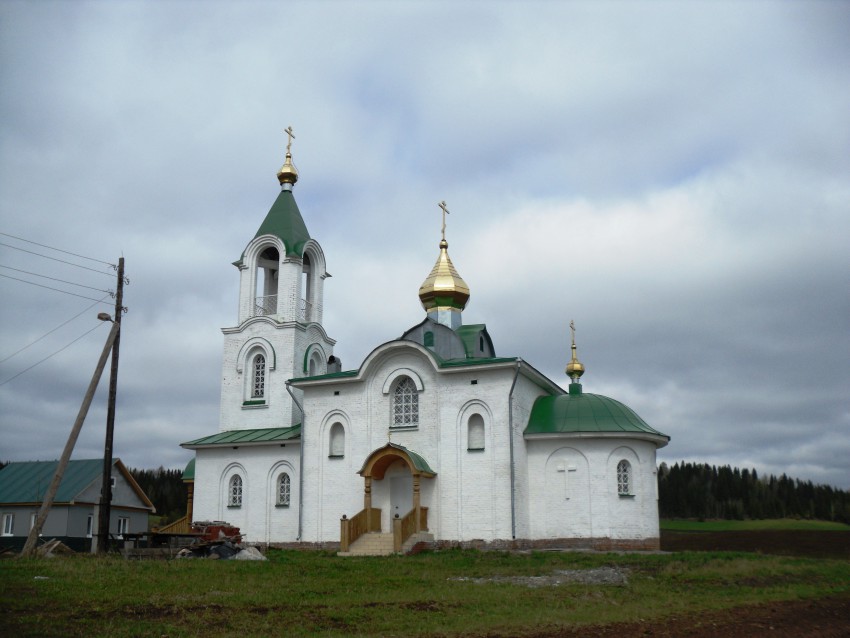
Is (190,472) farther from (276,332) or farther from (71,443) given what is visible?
(71,443)

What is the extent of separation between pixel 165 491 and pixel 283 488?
29.8 metres

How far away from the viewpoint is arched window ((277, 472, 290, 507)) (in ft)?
92.4

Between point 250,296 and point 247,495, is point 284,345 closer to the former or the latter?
point 250,296

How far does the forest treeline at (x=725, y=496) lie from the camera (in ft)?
173

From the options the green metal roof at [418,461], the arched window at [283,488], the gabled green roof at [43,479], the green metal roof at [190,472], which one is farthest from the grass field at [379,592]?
the gabled green roof at [43,479]

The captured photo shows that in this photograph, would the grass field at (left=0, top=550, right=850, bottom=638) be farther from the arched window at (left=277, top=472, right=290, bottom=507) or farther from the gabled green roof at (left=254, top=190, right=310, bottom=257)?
the gabled green roof at (left=254, top=190, right=310, bottom=257)

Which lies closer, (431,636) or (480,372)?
(431,636)

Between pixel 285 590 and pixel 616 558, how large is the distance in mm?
9453

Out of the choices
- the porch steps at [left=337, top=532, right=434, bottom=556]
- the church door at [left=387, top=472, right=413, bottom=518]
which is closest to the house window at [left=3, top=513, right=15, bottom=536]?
the porch steps at [left=337, top=532, right=434, bottom=556]

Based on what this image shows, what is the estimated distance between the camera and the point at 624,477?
2500 centimetres

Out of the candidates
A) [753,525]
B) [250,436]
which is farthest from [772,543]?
[250,436]

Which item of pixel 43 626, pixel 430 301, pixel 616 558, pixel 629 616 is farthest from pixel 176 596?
pixel 430 301

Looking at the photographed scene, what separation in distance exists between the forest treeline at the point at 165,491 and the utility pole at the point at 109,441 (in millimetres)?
30661

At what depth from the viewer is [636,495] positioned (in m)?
24.7
